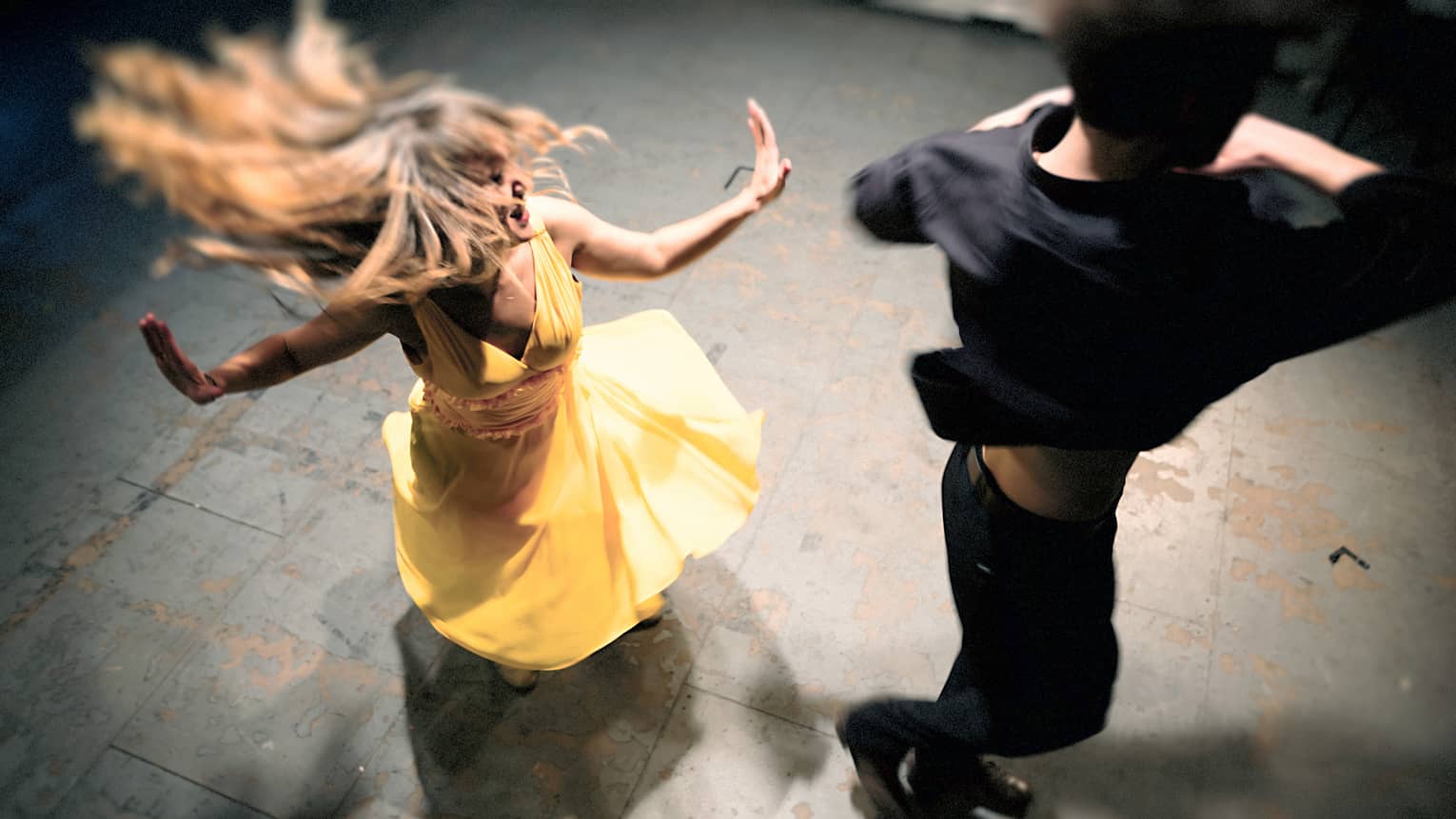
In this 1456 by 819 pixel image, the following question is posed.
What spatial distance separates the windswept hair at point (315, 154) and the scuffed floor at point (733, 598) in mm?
1258

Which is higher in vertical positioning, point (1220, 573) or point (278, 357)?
Result: point (278, 357)

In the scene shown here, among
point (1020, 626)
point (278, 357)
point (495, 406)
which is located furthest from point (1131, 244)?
point (278, 357)

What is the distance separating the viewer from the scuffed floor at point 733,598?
1.96 metres

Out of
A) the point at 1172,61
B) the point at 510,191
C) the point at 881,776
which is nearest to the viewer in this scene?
the point at 1172,61

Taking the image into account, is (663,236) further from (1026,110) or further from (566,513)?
(1026,110)

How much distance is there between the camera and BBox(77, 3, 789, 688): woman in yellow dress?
1.05m

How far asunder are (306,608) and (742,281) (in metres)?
1.78

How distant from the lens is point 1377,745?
1970 millimetres

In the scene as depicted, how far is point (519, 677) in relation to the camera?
203 centimetres

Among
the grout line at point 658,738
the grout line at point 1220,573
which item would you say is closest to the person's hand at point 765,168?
the grout line at point 658,738

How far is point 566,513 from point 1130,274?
1.25 meters

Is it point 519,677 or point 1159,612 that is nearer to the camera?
point 519,677

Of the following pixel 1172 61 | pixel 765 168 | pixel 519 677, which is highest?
pixel 1172 61

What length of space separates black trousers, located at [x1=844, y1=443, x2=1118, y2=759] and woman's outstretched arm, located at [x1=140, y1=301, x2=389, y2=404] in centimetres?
114
